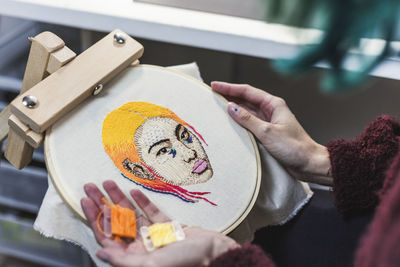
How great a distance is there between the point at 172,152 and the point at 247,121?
0.14 metres

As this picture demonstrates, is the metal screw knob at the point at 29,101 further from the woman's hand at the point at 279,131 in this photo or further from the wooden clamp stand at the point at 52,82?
the woman's hand at the point at 279,131

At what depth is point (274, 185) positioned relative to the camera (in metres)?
0.69

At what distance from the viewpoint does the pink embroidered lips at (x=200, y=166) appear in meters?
0.61

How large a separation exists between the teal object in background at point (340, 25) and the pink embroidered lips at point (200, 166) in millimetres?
403

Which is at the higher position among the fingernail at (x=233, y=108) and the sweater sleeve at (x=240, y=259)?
the fingernail at (x=233, y=108)

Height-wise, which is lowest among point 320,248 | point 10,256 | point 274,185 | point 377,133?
point 10,256

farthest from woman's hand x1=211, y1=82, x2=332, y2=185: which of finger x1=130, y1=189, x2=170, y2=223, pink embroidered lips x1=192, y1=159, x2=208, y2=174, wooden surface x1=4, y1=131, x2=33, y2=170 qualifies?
wooden surface x1=4, y1=131, x2=33, y2=170

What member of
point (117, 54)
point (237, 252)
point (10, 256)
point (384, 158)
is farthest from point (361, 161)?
point (10, 256)

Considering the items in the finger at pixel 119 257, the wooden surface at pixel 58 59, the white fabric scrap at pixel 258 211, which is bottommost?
the white fabric scrap at pixel 258 211

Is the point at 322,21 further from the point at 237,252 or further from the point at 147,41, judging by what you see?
the point at 237,252

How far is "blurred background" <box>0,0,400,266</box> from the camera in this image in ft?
2.86

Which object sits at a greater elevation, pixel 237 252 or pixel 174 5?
pixel 174 5

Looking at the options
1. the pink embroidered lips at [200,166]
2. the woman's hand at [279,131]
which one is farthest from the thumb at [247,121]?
the pink embroidered lips at [200,166]

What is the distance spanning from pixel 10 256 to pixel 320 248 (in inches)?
37.9
